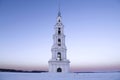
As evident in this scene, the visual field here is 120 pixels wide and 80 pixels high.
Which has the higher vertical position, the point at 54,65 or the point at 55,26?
the point at 55,26

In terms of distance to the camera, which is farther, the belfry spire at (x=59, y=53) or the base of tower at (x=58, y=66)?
the belfry spire at (x=59, y=53)

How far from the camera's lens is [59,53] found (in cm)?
5041

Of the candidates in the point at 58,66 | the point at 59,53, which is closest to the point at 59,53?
the point at 59,53

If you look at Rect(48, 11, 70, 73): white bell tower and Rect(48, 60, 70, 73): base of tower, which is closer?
Rect(48, 60, 70, 73): base of tower

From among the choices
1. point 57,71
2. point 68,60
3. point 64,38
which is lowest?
point 57,71

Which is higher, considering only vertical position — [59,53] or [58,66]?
[59,53]

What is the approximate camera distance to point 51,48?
5066 cm

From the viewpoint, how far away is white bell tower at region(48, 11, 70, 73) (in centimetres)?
4769

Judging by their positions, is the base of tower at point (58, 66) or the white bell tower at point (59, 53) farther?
the white bell tower at point (59, 53)

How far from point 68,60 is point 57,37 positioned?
23.5 feet

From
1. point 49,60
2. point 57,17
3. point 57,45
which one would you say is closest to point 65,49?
point 57,45

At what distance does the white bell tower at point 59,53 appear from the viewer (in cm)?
4769

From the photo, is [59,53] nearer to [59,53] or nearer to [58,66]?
[59,53]

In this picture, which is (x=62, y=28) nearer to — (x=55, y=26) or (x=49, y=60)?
(x=55, y=26)
